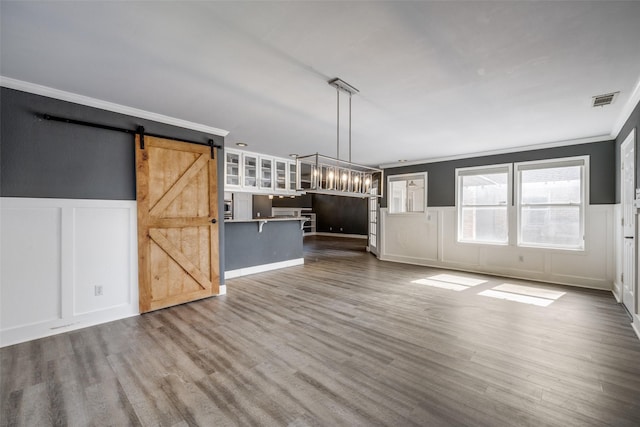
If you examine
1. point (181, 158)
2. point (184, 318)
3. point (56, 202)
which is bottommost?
point (184, 318)

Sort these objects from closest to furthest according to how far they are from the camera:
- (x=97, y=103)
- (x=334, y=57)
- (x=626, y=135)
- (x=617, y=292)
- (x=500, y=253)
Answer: (x=334, y=57) < (x=97, y=103) < (x=626, y=135) < (x=617, y=292) < (x=500, y=253)

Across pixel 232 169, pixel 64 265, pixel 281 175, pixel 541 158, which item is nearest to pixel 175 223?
pixel 64 265

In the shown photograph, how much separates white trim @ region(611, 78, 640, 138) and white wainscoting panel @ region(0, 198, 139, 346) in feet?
18.9

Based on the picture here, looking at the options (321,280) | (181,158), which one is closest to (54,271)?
(181,158)

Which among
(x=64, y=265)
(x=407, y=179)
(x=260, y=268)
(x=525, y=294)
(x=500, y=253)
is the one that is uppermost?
(x=407, y=179)

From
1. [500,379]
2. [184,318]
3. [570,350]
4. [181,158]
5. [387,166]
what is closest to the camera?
[500,379]

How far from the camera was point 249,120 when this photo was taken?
3.87m

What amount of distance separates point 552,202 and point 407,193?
9.46ft

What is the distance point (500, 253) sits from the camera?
5.61 m

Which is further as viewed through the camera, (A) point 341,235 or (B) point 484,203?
(A) point 341,235

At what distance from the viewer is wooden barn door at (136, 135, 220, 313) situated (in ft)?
11.6

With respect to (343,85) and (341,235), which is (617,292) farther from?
(341,235)

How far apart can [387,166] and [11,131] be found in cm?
671

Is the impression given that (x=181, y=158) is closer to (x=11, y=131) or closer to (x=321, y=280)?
(x=11, y=131)
